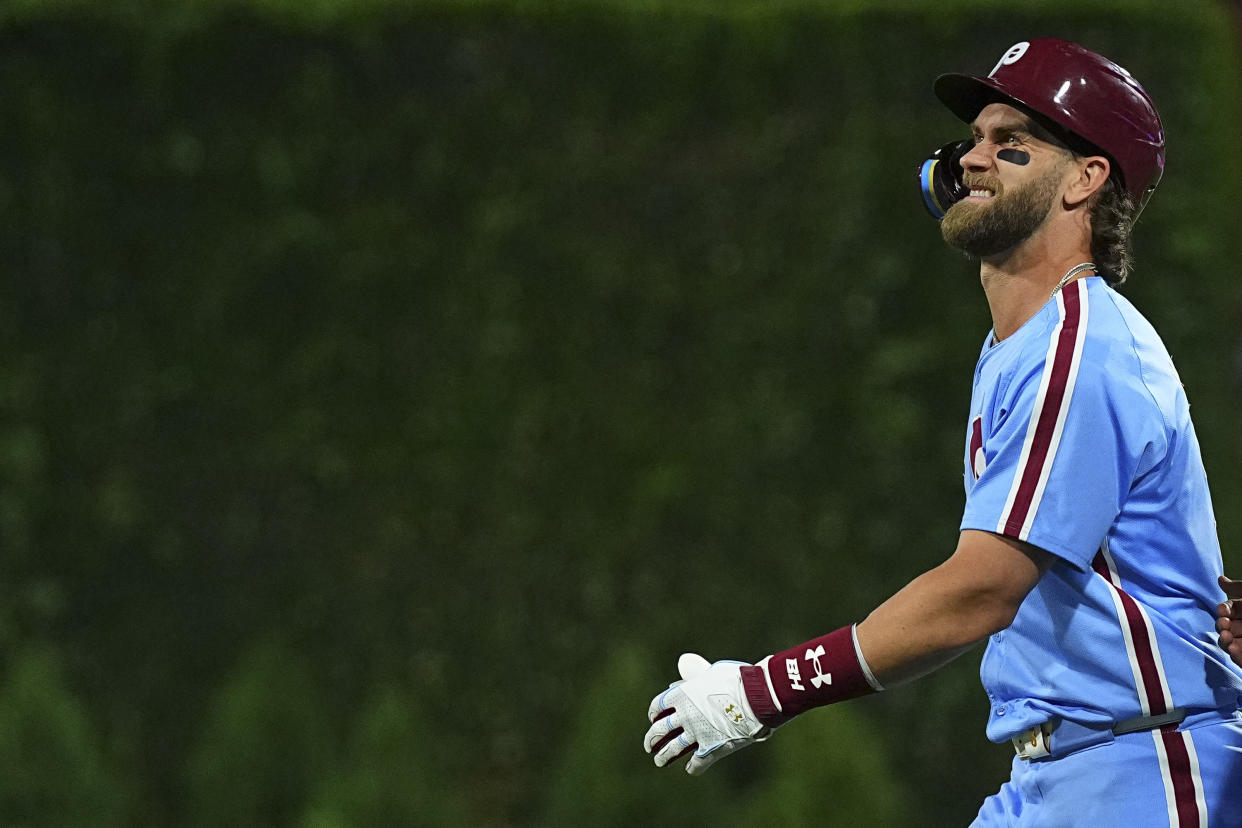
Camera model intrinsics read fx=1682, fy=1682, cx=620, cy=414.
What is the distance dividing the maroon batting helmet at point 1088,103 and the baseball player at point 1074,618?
10.4 inches

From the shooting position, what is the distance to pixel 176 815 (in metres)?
5.49

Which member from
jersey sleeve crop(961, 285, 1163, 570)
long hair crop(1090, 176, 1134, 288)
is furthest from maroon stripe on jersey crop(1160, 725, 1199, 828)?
long hair crop(1090, 176, 1134, 288)

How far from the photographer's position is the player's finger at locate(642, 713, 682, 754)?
2857 millimetres

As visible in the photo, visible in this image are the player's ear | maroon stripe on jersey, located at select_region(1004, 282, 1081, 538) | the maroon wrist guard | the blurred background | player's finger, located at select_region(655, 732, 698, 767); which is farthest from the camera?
the blurred background

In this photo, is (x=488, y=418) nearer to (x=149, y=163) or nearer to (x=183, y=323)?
(x=183, y=323)

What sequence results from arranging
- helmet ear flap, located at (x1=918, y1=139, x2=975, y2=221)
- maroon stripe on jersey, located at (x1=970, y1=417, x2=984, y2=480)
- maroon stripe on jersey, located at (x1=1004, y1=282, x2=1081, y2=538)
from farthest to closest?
helmet ear flap, located at (x1=918, y1=139, x2=975, y2=221), maroon stripe on jersey, located at (x1=970, y1=417, x2=984, y2=480), maroon stripe on jersey, located at (x1=1004, y1=282, x2=1081, y2=538)

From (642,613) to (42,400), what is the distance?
2.10 metres

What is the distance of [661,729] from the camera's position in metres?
2.87

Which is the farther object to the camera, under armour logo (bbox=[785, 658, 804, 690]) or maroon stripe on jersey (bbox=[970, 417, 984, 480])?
maroon stripe on jersey (bbox=[970, 417, 984, 480])

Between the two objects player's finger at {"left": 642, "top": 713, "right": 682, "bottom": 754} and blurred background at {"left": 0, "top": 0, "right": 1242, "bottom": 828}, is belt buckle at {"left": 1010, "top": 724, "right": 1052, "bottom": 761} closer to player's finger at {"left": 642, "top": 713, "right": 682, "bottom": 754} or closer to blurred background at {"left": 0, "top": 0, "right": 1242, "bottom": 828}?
player's finger at {"left": 642, "top": 713, "right": 682, "bottom": 754}

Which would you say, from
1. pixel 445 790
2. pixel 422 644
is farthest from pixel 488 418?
pixel 445 790

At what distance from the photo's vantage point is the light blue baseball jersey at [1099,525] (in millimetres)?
2658

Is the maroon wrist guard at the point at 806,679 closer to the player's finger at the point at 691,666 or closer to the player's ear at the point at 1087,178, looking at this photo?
the player's finger at the point at 691,666

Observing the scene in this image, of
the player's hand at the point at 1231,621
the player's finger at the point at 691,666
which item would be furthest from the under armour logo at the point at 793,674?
the player's hand at the point at 1231,621
